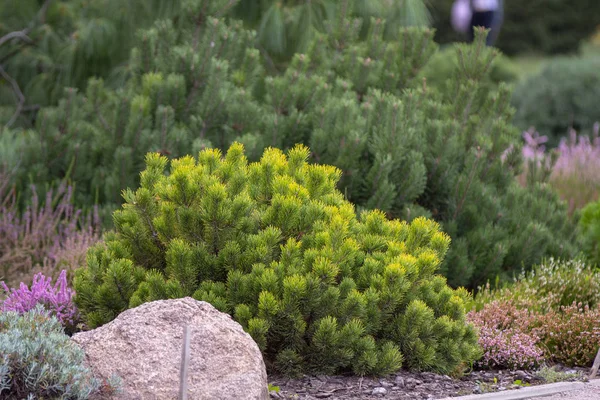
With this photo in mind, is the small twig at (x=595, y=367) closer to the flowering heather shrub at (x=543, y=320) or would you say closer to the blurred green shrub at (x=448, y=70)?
the flowering heather shrub at (x=543, y=320)

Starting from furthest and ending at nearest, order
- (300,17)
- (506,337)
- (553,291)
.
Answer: (300,17), (553,291), (506,337)

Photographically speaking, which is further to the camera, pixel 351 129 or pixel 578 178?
pixel 578 178

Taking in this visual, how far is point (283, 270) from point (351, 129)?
1.99 m

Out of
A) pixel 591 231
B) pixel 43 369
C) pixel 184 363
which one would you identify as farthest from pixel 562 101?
pixel 43 369

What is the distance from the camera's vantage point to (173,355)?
314 cm

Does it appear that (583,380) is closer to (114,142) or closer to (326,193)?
(326,193)

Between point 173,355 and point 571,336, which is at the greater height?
point 173,355

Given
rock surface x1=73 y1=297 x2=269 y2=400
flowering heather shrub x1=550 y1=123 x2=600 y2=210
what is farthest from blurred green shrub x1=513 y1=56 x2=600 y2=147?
rock surface x1=73 y1=297 x2=269 y2=400

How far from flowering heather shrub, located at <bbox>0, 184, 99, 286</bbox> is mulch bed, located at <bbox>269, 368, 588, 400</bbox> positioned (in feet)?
6.67

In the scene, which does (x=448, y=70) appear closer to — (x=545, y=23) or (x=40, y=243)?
(x=40, y=243)

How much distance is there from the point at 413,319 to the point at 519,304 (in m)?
1.30

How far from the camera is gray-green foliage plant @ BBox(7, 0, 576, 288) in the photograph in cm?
546

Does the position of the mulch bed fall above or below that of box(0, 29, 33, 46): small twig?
below

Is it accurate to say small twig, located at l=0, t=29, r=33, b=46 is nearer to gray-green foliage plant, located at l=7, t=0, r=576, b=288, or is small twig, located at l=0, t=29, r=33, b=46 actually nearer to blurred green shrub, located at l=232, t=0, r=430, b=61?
blurred green shrub, located at l=232, t=0, r=430, b=61
